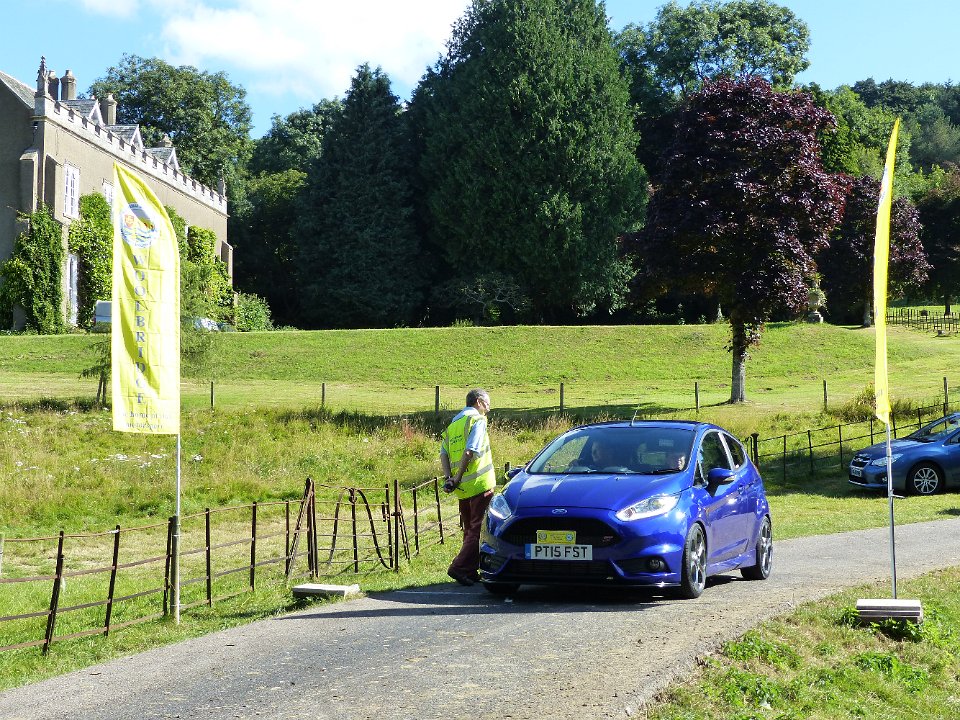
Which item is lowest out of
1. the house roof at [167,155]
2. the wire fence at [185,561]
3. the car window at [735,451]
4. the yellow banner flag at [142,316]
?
the wire fence at [185,561]

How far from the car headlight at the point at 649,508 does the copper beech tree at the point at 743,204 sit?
25599mm

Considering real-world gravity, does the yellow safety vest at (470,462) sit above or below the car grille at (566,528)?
above

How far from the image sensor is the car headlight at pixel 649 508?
33.1 feet

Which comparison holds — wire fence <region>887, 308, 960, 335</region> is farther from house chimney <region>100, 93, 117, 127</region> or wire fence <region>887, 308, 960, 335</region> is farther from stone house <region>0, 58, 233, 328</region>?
house chimney <region>100, 93, 117, 127</region>

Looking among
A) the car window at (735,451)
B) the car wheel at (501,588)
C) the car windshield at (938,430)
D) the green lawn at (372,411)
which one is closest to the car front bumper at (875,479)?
the green lawn at (372,411)

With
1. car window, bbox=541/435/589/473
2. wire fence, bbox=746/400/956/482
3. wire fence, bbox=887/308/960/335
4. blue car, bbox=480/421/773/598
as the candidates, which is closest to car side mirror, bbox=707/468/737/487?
blue car, bbox=480/421/773/598

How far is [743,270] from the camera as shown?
3600cm

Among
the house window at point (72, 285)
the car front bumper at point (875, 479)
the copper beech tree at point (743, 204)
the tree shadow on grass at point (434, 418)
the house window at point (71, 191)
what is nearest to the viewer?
the car front bumper at point (875, 479)

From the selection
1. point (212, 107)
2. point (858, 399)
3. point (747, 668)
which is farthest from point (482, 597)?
point (212, 107)

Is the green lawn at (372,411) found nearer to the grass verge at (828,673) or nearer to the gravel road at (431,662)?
the gravel road at (431,662)

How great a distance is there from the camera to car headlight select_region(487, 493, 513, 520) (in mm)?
10508

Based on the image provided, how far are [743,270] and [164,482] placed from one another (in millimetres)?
20111

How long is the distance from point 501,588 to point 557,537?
3.41ft

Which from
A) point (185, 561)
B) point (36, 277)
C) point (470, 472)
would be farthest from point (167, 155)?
point (470, 472)
